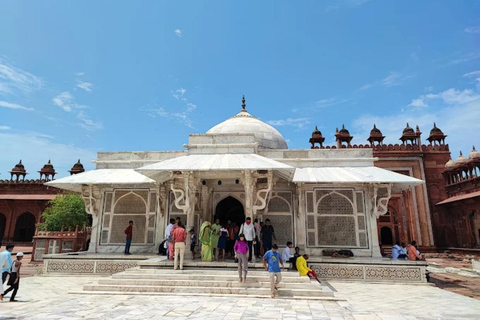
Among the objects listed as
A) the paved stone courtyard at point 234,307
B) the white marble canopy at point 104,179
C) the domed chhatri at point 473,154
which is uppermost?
the domed chhatri at point 473,154

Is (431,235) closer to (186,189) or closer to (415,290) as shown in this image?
(415,290)

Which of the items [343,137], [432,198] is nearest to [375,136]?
[343,137]

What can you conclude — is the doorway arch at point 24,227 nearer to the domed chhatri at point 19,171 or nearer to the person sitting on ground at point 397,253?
the domed chhatri at point 19,171

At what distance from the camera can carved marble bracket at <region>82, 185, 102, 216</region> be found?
501 inches

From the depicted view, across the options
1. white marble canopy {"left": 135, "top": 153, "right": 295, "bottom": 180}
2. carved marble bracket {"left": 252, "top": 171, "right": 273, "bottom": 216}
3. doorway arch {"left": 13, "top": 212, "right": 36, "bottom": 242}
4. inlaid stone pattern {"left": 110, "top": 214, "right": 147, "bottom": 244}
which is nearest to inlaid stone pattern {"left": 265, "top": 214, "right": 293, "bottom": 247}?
white marble canopy {"left": 135, "top": 153, "right": 295, "bottom": 180}

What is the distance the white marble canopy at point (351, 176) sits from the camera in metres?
10.7

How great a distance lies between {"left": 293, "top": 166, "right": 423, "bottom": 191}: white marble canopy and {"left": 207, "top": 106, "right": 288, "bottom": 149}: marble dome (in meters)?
3.76

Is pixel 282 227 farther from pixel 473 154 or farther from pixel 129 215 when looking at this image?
pixel 473 154

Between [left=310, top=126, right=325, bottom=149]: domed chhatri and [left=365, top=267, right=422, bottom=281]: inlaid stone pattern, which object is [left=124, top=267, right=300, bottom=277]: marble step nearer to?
[left=365, top=267, right=422, bottom=281]: inlaid stone pattern

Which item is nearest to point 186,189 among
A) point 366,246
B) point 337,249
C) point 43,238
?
point 337,249

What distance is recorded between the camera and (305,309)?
597 cm

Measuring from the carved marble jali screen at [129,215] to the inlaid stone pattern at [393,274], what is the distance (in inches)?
312

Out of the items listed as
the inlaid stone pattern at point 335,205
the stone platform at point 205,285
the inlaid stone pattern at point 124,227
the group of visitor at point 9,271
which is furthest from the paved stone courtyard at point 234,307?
the inlaid stone pattern at point 124,227

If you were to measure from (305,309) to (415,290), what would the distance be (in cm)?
453
